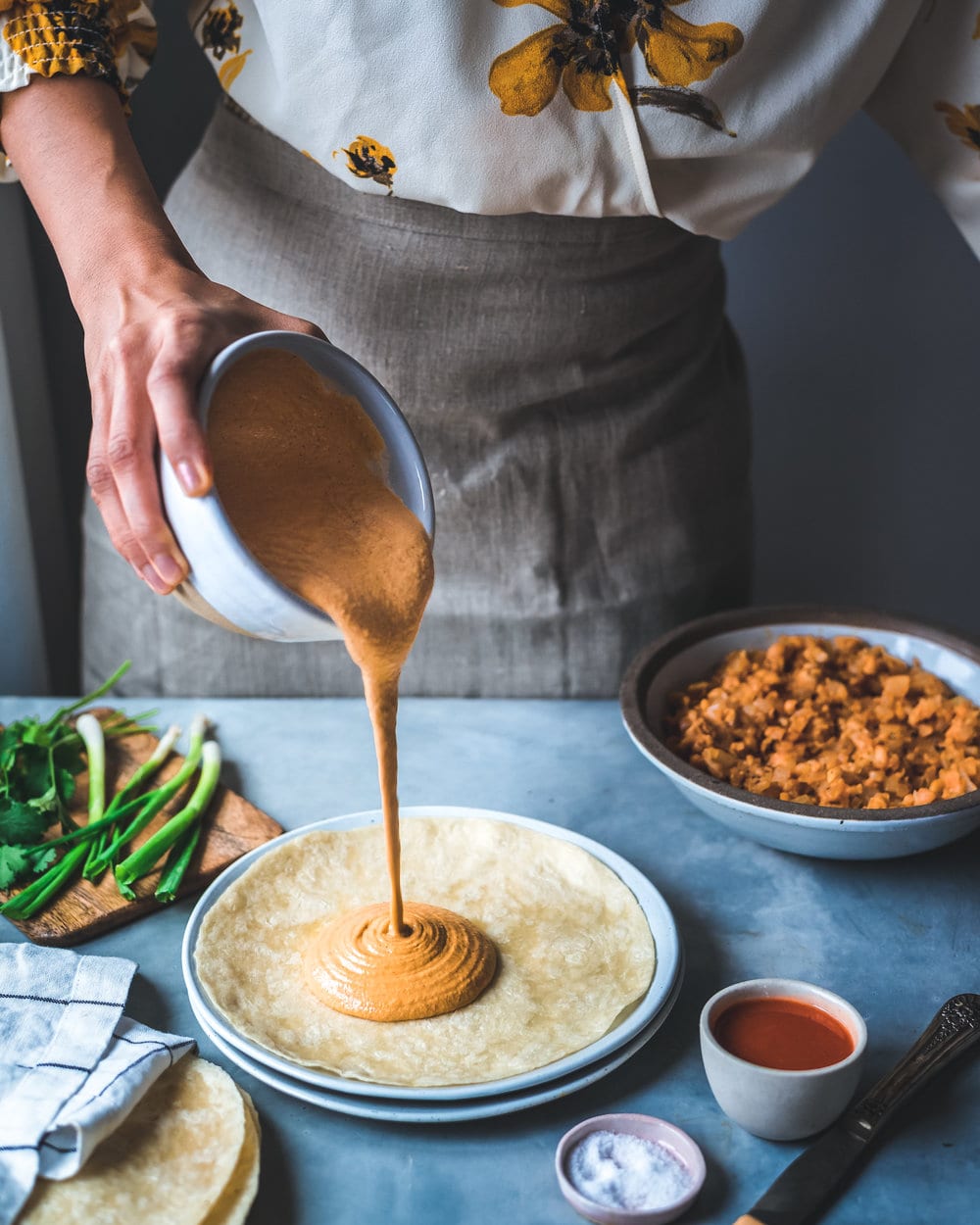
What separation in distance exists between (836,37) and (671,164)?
219 mm

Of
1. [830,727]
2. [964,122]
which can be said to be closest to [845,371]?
[964,122]

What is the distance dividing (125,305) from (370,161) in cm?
42

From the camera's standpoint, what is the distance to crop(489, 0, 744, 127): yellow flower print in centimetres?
126

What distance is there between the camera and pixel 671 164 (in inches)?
53.4

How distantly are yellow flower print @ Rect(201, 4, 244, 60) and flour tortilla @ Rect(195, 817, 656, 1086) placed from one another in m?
0.91

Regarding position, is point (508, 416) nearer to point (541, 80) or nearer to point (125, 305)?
point (541, 80)

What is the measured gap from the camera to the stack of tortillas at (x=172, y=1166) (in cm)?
88

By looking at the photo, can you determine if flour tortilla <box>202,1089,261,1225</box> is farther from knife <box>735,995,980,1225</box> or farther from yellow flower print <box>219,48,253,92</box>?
yellow flower print <box>219,48,253,92</box>

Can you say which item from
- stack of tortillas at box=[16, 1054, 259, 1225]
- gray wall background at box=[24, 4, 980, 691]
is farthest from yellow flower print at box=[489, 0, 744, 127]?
gray wall background at box=[24, 4, 980, 691]

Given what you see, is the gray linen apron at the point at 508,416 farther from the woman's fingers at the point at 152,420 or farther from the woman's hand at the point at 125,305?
the woman's fingers at the point at 152,420

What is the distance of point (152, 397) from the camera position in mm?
912

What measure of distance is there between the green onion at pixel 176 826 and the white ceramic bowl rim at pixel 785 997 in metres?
0.61

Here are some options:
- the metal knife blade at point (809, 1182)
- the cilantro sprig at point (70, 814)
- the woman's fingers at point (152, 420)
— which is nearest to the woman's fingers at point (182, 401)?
the woman's fingers at point (152, 420)

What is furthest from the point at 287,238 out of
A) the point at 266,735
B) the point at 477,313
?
the point at 266,735
